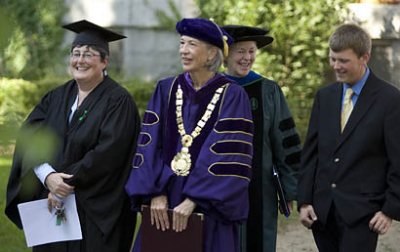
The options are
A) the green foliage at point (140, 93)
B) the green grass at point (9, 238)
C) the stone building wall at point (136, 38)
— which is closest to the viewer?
the green grass at point (9, 238)

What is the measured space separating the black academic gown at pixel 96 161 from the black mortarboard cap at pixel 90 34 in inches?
9.5

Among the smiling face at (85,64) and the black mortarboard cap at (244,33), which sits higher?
the black mortarboard cap at (244,33)

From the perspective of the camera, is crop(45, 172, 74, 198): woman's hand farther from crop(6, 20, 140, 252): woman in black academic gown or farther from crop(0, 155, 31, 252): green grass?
crop(0, 155, 31, 252): green grass

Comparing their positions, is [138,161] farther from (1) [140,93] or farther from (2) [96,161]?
(1) [140,93]

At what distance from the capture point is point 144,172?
3.87 meters

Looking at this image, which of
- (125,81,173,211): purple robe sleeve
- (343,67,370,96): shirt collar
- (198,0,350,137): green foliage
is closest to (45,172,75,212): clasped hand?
(125,81,173,211): purple robe sleeve

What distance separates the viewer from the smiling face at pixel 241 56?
4.49 metres

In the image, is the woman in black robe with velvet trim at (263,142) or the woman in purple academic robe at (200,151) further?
the woman in black robe with velvet trim at (263,142)

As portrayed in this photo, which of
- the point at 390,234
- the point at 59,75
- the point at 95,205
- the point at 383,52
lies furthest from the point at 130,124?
the point at 59,75

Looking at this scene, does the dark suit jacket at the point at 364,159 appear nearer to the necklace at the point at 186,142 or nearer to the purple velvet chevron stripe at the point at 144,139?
the necklace at the point at 186,142

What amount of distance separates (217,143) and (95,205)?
1013mm

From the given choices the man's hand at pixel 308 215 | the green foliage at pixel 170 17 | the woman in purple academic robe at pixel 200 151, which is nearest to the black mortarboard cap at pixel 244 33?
the woman in purple academic robe at pixel 200 151

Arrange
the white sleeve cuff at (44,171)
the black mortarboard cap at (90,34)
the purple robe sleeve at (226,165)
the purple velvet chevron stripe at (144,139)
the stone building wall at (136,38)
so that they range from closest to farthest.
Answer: the purple robe sleeve at (226,165)
the purple velvet chevron stripe at (144,139)
the white sleeve cuff at (44,171)
the black mortarboard cap at (90,34)
the stone building wall at (136,38)

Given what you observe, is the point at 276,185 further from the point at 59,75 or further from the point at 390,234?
the point at 59,75
